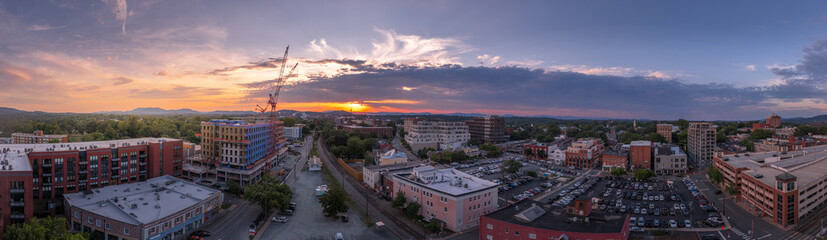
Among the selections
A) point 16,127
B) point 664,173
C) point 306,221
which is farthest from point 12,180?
point 664,173

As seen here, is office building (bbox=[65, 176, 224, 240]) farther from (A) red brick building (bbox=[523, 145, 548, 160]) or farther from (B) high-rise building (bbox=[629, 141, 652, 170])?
(B) high-rise building (bbox=[629, 141, 652, 170])

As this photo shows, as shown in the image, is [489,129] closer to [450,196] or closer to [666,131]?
[666,131]

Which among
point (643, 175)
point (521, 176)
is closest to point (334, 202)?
point (521, 176)

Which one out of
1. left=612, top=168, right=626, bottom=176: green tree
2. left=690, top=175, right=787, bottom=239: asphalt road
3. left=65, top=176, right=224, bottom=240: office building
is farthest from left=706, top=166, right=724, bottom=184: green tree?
left=65, top=176, right=224, bottom=240: office building

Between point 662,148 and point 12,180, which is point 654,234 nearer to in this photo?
point 662,148

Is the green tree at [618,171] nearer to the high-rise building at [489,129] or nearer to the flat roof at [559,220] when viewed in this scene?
the flat roof at [559,220]

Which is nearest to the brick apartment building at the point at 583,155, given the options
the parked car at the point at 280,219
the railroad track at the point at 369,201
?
the railroad track at the point at 369,201

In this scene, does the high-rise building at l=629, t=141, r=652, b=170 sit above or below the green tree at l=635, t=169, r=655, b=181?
above
